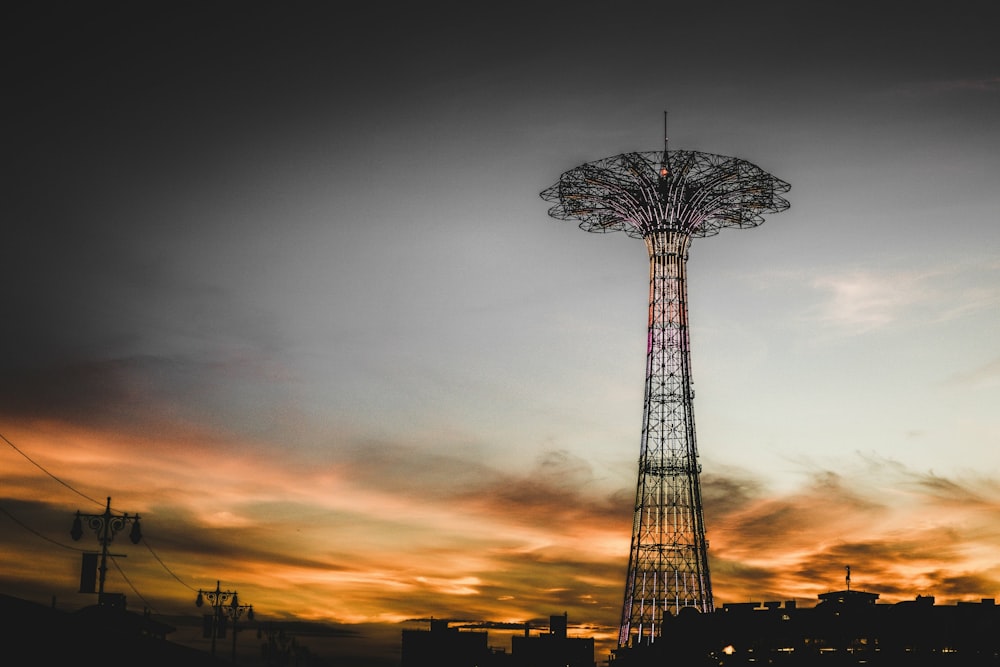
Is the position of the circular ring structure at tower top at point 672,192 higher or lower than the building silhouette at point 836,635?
higher

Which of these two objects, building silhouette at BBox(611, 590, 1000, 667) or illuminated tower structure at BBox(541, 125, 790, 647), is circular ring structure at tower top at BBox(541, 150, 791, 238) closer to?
illuminated tower structure at BBox(541, 125, 790, 647)

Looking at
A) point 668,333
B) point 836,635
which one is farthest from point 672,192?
point 836,635

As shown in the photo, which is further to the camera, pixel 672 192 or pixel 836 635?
pixel 836 635

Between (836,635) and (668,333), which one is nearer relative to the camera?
(668,333)

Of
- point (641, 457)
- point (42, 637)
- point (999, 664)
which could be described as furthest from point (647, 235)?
point (42, 637)

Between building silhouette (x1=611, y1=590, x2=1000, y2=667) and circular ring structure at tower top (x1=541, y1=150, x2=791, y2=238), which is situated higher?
circular ring structure at tower top (x1=541, y1=150, x2=791, y2=238)

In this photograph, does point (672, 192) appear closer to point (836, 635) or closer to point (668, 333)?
point (668, 333)

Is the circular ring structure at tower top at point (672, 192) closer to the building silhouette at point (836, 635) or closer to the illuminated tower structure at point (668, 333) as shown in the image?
the illuminated tower structure at point (668, 333)

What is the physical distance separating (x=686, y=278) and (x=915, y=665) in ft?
143

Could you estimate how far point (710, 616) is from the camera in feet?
285

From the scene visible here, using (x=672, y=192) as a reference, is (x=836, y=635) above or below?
below

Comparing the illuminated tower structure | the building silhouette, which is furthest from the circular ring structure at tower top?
the building silhouette

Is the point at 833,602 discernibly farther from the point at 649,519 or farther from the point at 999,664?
the point at 649,519

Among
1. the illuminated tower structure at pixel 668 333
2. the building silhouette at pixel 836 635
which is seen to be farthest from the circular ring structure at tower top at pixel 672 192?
the building silhouette at pixel 836 635
